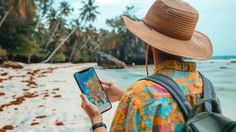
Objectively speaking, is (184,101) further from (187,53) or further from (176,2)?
(176,2)

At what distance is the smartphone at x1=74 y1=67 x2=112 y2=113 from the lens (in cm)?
150

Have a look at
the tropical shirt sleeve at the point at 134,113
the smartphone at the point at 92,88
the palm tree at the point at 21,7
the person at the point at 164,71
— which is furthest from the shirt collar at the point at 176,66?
the palm tree at the point at 21,7

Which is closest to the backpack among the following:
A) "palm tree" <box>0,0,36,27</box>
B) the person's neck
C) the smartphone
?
the person's neck

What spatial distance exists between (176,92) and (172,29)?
30cm

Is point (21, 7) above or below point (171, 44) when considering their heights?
Answer: above

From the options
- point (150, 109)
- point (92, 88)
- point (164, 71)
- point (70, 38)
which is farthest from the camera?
point (70, 38)

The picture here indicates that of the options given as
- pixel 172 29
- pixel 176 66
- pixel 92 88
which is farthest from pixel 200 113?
pixel 92 88

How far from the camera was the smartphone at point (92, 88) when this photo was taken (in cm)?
150

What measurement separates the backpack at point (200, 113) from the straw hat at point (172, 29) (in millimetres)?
153

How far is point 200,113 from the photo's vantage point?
3.51 ft

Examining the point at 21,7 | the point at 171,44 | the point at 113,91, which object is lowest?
the point at 113,91

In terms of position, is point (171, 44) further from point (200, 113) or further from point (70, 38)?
point (70, 38)

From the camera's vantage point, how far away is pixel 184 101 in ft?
3.57

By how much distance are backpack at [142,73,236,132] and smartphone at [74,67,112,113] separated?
0.47m
